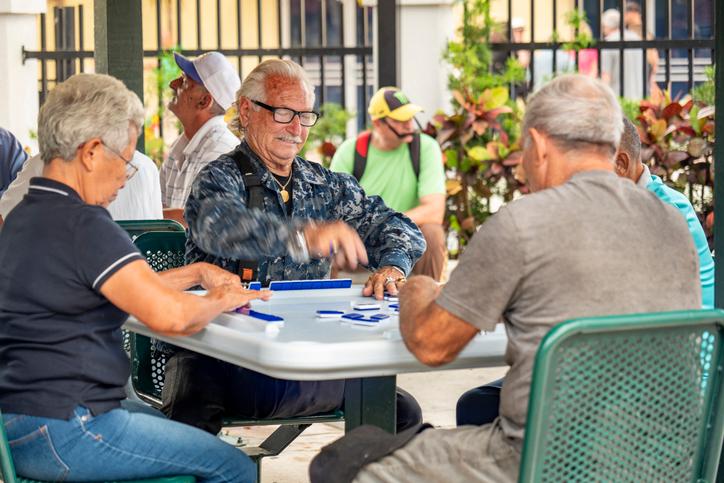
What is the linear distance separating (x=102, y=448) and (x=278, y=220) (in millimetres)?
1192

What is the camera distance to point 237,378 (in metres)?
3.91

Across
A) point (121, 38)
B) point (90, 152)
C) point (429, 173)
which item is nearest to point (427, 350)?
point (90, 152)

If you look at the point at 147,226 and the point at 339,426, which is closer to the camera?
the point at 147,226

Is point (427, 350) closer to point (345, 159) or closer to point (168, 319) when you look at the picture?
point (168, 319)

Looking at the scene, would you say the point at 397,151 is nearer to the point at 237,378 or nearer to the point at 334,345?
the point at 237,378

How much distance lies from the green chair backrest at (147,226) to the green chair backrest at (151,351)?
0.39 ft

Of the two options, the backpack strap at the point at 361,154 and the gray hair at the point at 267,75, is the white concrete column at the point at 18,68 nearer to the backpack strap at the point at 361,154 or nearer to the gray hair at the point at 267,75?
the backpack strap at the point at 361,154

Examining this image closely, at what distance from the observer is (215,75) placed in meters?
5.86

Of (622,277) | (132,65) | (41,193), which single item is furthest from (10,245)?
(132,65)

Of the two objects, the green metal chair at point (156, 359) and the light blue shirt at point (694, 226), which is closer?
the light blue shirt at point (694, 226)

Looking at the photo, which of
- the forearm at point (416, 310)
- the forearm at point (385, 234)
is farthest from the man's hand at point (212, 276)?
the forearm at point (416, 310)

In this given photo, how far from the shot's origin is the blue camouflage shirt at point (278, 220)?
3.90 m

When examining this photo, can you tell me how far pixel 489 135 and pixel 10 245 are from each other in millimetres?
7914

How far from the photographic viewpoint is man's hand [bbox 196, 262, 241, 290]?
3.80 metres
